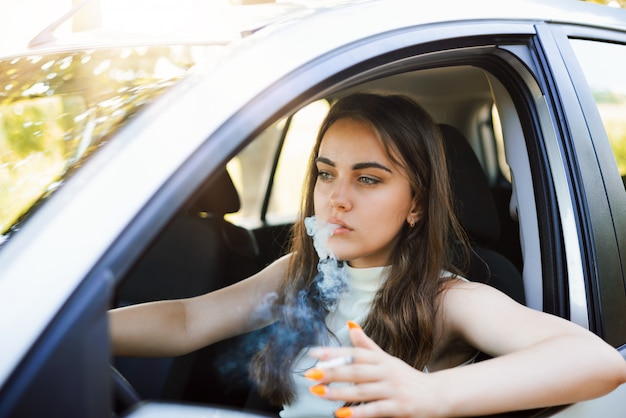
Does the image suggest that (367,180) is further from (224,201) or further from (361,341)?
(224,201)

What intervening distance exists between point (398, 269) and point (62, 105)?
2.79 ft

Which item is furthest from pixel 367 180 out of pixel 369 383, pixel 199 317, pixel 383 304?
pixel 369 383

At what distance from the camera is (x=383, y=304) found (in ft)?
5.28

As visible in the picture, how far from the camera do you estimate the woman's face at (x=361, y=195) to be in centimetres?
163

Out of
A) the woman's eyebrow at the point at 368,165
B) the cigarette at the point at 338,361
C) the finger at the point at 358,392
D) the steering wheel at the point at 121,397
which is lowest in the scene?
the finger at the point at 358,392

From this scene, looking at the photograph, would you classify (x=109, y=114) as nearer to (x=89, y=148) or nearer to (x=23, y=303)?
(x=89, y=148)

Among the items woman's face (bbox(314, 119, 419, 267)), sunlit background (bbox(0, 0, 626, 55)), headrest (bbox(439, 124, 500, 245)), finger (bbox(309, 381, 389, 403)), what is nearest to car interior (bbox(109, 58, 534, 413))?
headrest (bbox(439, 124, 500, 245))

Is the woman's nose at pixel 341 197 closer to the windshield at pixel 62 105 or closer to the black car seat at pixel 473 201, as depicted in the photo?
the windshield at pixel 62 105

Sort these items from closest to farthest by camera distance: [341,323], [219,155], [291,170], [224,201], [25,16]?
[219,155]
[341,323]
[224,201]
[291,170]
[25,16]

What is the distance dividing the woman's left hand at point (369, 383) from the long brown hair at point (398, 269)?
0.36 metres

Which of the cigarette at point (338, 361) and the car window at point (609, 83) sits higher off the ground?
the car window at point (609, 83)

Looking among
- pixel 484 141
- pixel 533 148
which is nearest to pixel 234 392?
pixel 533 148

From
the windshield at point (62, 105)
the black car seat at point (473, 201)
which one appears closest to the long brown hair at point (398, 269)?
the black car seat at point (473, 201)

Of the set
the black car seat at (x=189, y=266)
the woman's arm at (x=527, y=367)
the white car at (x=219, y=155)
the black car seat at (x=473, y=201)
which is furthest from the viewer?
the black car seat at (x=473, y=201)
